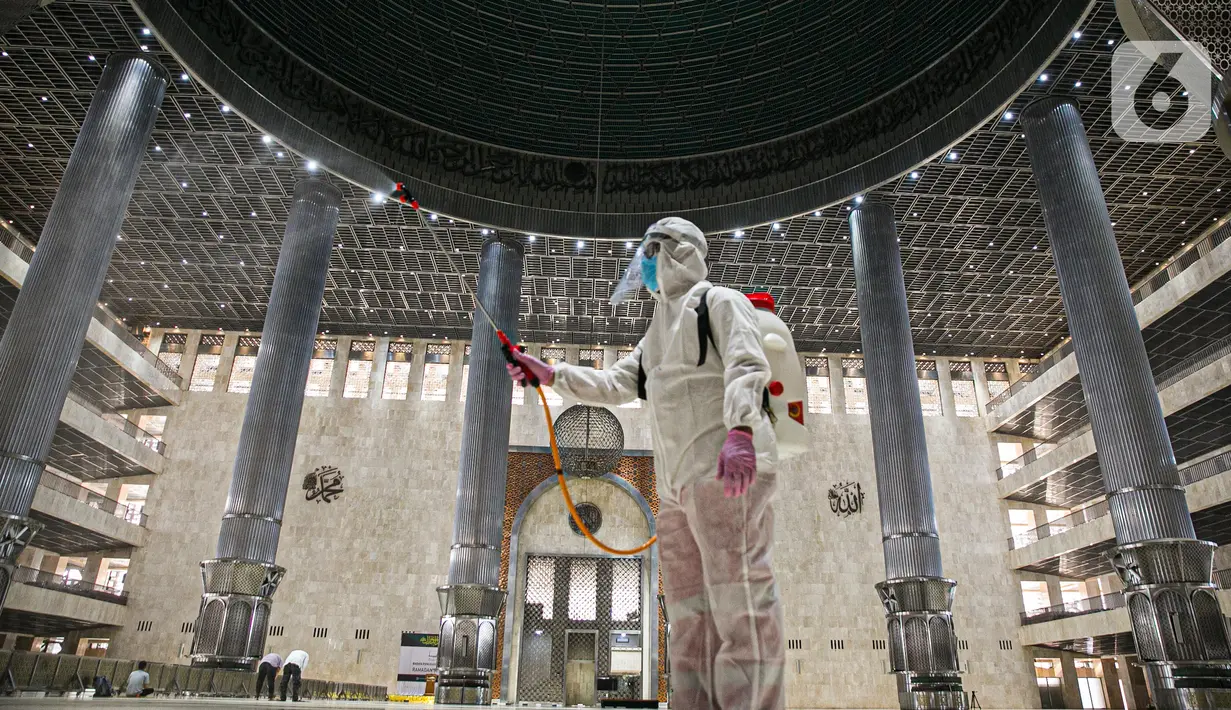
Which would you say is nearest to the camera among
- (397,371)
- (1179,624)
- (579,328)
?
(1179,624)

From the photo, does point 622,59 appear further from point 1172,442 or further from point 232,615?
point 1172,442

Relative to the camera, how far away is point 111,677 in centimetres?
1017

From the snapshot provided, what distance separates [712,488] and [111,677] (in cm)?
1101

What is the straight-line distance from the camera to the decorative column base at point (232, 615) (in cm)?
1146

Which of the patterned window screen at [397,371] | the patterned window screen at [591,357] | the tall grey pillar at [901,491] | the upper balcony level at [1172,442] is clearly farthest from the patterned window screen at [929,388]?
the patterned window screen at [397,371]

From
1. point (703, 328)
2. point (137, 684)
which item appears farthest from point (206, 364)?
point (703, 328)

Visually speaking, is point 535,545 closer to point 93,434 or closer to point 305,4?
point 93,434

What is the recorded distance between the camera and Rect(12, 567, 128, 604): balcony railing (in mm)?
18203

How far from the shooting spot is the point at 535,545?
71.6 feet

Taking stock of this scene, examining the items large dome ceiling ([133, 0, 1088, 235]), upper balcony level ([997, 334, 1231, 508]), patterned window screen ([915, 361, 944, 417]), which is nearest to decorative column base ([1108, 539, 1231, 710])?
Answer: large dome ceiling ([133, 0, 1088, 235])

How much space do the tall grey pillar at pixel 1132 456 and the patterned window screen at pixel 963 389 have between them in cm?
1363

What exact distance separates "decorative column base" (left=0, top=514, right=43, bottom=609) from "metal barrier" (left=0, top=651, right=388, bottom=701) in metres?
1.41

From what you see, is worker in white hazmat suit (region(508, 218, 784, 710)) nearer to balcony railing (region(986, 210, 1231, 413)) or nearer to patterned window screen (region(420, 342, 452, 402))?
balcony railing (region(986, 210, 1231, 413))

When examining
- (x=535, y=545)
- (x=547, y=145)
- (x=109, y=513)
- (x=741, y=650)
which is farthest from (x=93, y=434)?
(x=741, y=650)
